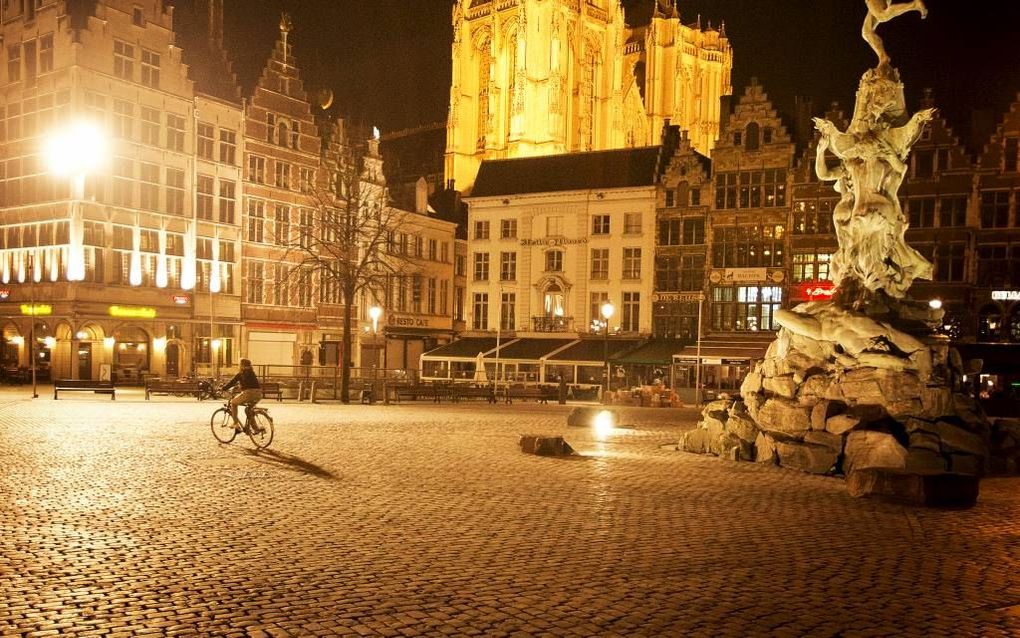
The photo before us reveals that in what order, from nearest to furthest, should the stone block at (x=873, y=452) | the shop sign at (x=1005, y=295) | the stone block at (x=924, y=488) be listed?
the stone block at (x=924, y=488) → the stone block at (x=873, y=452) → the shop sign at (x=1005, y=295)

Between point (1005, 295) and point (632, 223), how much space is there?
2121cm

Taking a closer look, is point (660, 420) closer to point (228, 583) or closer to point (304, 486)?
point (304, 486)

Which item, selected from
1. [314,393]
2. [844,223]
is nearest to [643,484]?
[844,223]

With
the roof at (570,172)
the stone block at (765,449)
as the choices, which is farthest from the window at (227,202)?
the stone block at (765,449)

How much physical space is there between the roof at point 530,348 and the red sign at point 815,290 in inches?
560

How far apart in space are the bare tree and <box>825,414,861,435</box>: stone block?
74.3 ft

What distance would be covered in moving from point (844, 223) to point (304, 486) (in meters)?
14.1

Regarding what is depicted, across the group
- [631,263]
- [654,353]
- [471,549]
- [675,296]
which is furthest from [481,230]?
[471,549]

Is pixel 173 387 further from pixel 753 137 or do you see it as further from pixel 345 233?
pixel 753 137

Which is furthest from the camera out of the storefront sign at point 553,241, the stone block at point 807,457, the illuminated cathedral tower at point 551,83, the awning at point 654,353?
the illuminated cathedral tower at point 551,83

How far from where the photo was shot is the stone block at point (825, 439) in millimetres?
17859

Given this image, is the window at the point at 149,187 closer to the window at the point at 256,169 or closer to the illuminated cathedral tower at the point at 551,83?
the window at the point at 256,169

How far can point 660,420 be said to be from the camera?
31625mm

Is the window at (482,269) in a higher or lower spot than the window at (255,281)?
higher
